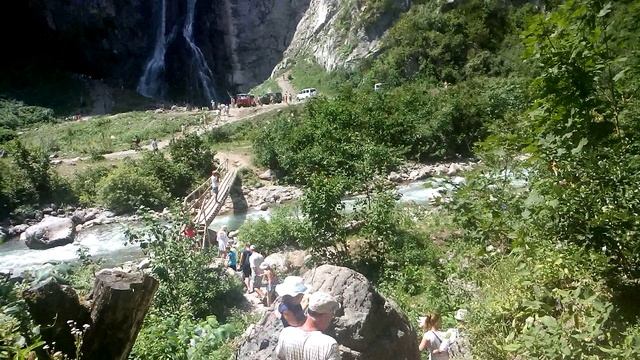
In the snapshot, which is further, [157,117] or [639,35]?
[157,117]

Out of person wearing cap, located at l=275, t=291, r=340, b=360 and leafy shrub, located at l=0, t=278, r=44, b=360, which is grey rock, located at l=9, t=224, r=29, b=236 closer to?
leafy shrub, located at l=0, t=278, r=44, b=360

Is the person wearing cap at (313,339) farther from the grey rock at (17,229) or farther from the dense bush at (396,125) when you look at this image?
the grey rock at (17,229)

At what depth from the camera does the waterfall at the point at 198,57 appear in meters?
49.9

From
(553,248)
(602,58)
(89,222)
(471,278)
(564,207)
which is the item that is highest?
(602,58)

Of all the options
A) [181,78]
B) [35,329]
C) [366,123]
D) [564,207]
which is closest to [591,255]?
[564,207]

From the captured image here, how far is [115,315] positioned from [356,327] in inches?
82.7

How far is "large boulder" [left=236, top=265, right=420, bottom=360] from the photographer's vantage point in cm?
468

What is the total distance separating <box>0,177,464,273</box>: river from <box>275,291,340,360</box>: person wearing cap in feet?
41.8

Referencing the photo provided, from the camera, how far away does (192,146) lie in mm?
25953

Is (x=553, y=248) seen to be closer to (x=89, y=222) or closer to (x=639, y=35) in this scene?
(x=639, y=35)

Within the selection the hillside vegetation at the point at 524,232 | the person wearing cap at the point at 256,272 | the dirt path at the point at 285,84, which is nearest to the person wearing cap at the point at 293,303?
the hillside vegetation at the point at 524,232

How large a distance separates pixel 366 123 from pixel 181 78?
2972 cm

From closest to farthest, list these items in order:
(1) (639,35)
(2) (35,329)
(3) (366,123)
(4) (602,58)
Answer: (2) (35,329) → (1) (639,35) → (4) (602,58) → (3) (366,123)

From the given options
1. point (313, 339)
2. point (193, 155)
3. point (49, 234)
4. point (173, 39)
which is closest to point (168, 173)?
point (193, 155)
